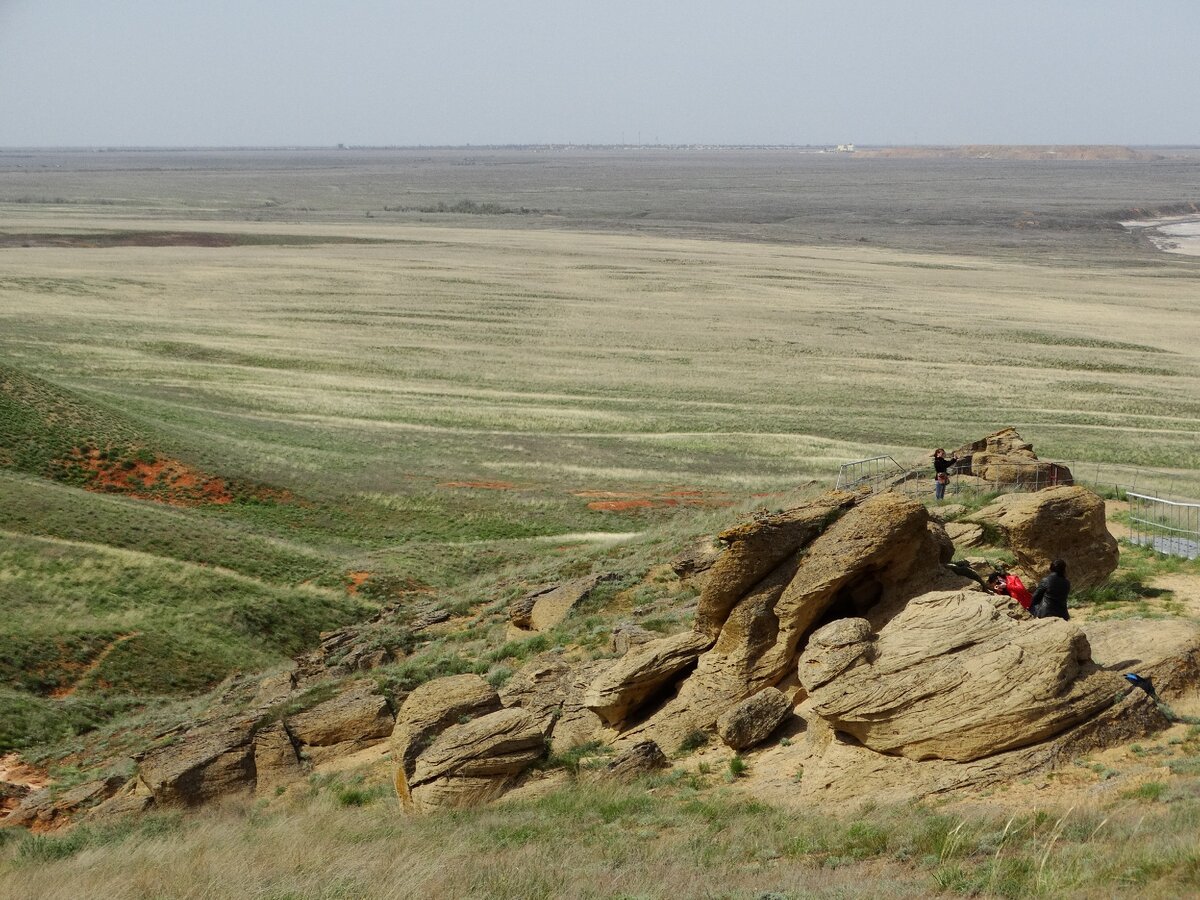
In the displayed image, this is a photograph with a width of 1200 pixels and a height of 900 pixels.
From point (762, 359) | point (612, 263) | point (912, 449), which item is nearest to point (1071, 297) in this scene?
point (762, 359)

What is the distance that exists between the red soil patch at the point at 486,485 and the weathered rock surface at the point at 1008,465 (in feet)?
63.8

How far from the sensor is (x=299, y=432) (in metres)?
50.8

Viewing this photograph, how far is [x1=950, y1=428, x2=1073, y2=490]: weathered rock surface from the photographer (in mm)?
26625

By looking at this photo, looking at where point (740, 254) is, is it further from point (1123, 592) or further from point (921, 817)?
point (921, 817)

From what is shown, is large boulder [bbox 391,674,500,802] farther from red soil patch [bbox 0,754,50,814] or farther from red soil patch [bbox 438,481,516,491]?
red soil patch [bbox 438,481,516,491]

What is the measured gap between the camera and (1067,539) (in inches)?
760

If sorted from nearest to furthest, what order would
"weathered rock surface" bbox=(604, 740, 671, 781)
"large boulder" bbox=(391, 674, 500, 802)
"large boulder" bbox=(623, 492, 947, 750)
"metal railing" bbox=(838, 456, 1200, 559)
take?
"weathered rock surface" bbox=(604, 740, 671, 781), "large boulder" bbox=(623, 492, 947, 750), "large boulder" bbox=(391, 674, 500, 802), "metal railing" bbox=(838, 456, 1200, 559)

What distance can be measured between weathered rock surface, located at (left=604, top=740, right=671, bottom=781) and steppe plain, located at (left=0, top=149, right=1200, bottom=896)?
67 centimetres

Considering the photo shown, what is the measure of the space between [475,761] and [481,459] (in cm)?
3327

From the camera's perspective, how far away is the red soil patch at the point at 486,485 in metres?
43.6

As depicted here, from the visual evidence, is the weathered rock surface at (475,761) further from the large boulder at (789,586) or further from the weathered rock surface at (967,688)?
the weathered rock surface at (967,688)

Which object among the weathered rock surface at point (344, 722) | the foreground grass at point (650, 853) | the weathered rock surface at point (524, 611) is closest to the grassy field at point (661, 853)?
the foreground grass at point (650, 853)

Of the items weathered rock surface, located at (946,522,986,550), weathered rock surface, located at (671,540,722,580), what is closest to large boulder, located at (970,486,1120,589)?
weathered rock surface, located at (946,522,986,550)

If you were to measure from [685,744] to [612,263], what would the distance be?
106m
